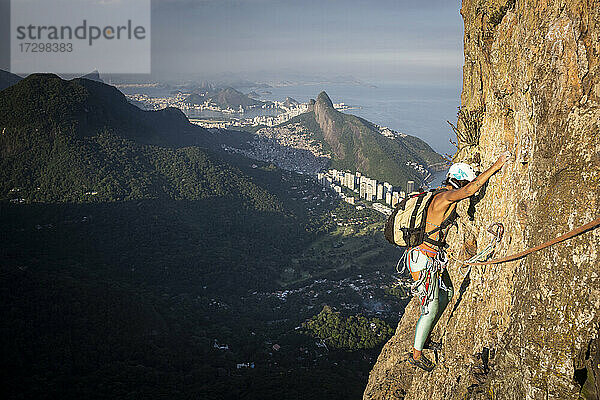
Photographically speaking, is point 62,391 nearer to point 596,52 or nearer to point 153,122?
point 596,52

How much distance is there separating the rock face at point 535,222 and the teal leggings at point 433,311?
25 centimetres

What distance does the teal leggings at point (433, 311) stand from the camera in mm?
4383

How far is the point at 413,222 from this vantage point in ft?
13.2

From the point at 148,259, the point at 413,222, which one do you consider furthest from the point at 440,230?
the point at 148,259

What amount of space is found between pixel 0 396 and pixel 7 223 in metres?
20.1

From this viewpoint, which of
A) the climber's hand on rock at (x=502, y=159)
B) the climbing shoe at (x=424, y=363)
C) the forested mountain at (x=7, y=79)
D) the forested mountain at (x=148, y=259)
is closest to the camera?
the climber's hand on rock at (x=502, y=159)

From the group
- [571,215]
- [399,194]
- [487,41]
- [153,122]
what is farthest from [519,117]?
[153,122]

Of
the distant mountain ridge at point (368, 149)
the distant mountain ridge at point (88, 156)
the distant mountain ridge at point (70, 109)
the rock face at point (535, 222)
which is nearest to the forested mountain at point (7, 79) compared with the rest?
the distant mountain ridge at point (70, 109)

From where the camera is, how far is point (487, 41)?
5238 millimetres

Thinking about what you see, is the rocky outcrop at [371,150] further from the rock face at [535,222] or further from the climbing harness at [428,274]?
the climbing harness at [428,274]

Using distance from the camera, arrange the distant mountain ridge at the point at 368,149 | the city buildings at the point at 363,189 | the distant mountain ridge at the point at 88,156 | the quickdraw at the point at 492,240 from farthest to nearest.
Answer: the distant mountain ridge at the point at 368,149 → the city buildings at the point at 363,189 → the distant mountain ridge at the point at 88,156 → the quickdraw at the point at 492,240

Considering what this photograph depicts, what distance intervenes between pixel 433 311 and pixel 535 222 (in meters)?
1.56

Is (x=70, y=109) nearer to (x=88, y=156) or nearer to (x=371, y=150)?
(x=88, y=156)

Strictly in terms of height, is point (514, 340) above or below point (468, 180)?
below
